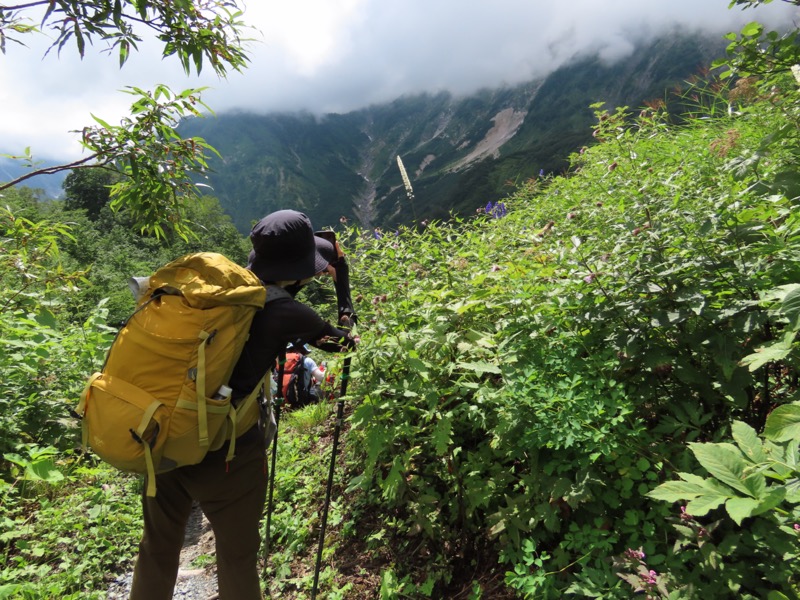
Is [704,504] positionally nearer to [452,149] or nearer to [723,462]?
[723,462]

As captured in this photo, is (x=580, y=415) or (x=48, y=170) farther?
(x=48, y=170)

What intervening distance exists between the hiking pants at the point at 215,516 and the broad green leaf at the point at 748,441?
6.97 feet

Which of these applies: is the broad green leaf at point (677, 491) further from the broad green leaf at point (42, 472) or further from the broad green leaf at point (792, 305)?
the broad green leaf at point (42, 472)

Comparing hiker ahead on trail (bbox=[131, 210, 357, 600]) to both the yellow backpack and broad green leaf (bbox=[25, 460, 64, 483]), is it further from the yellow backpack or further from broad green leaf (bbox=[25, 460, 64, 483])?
broad green leaf (bbox=[25, 460, 64, 483])

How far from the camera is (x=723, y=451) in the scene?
1098 mm

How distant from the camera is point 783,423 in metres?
1.07

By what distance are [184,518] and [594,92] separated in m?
167

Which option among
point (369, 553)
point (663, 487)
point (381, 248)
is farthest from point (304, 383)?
point (663, 487)

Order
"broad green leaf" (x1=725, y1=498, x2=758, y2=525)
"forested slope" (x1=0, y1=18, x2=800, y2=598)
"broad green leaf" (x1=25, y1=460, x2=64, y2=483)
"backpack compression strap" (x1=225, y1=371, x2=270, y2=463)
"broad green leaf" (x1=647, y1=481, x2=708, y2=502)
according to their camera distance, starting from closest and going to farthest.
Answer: "broad green leaf" (x1=725, y1=498, x2=758, y2=525), "broad green leaf" (x1=647, y1=481, x2=708, y2=502), "forested slope" (x1=0, y1=18, x2=800, y2=598), "backpack compression strap" (x1=225, y1=371, x2=270, y2=463), "broad green leaf" (x1=25, y1=460, x2=64, y2=483)

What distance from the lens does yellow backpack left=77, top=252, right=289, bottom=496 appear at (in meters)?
1.80

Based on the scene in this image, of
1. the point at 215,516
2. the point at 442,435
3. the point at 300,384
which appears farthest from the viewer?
the point at 300,384

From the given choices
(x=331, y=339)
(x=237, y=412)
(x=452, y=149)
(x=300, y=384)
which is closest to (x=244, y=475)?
(x=237, y=412)

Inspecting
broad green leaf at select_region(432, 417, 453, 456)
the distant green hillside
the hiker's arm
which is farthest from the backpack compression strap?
the distant green hillside

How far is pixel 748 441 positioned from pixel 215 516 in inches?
93.0
